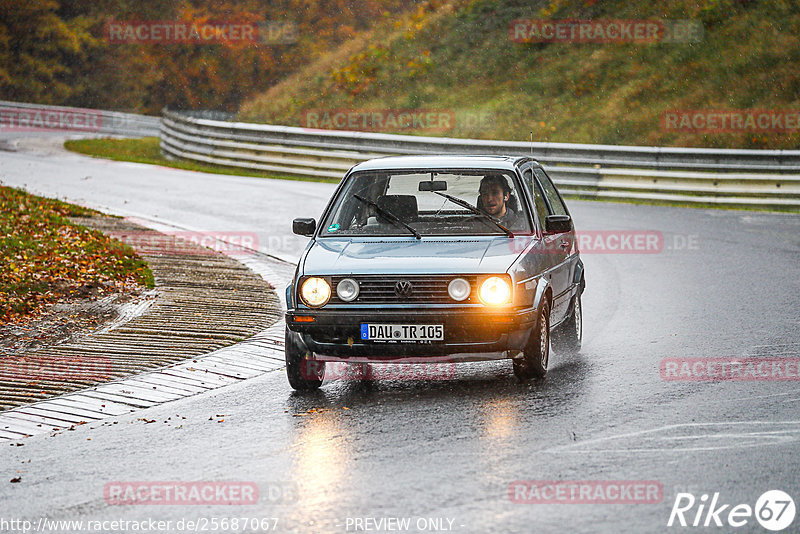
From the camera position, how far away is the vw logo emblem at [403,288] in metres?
8.39

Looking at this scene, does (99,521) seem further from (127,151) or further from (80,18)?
(80,18)

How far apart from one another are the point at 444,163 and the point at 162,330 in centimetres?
310

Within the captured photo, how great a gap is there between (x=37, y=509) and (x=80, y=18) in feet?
201

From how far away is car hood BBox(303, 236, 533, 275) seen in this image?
8.46 meters

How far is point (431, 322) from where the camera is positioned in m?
8.29

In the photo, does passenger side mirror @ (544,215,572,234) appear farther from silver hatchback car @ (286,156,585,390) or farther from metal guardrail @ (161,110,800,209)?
metal guardrail @ (161,110,800,209)

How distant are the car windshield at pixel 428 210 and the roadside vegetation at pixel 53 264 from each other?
3.57 m

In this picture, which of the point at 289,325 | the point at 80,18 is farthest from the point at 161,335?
the point at 80,18
